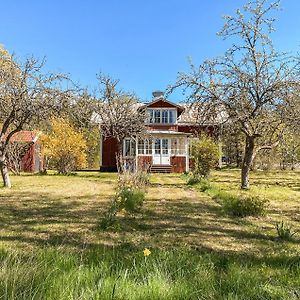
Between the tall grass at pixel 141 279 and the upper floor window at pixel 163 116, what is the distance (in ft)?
97.4

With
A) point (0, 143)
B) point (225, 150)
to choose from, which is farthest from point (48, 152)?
point (225, 150)

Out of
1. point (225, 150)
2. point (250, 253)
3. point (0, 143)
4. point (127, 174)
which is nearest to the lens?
point (250, 253)

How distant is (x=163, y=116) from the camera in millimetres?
33594

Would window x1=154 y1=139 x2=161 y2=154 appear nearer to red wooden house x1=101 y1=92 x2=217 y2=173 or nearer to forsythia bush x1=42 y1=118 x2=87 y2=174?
red wooden house x1=101 y1=92 x2=217 y2=173

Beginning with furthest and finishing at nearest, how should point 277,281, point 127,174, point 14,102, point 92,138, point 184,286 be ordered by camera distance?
point 92,138 → point 14,102 → point 127,174 → point 277,281 → point 184,286

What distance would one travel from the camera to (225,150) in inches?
1532

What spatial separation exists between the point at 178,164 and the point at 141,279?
28481 mm

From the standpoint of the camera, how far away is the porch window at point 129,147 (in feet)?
108

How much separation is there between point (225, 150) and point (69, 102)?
91.2 feet

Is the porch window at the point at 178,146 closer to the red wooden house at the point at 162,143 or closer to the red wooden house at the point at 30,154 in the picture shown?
the red wooden house at the point at 162,143

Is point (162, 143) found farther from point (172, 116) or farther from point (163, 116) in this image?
point (172, 116)

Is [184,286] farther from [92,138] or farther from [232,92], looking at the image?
[92,138]

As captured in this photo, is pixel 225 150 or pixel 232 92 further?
pixel 225 150

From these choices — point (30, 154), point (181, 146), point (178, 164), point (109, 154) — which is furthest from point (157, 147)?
point (30, 154)
